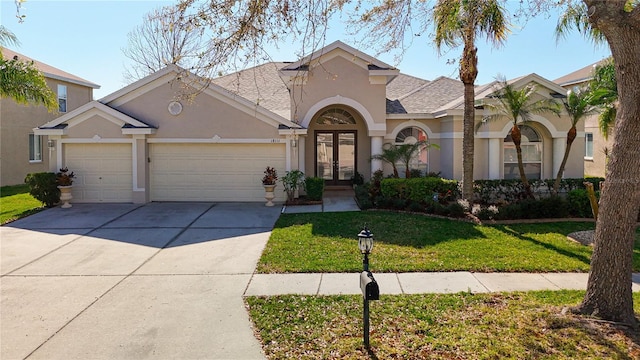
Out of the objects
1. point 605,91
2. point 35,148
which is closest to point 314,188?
point 605,91

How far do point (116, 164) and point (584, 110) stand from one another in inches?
634

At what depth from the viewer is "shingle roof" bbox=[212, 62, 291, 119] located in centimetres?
1917

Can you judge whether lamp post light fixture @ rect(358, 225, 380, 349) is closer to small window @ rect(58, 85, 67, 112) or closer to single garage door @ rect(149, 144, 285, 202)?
single garage door @ rect(149, 144, 285, 202)

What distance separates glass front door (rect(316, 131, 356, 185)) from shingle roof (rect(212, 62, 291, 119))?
208 cm

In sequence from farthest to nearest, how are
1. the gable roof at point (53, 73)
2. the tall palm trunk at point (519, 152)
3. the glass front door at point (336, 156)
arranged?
the gable roof at point (53, 73) → the glass front door at point (336, 156) → the tall palm trunk at point (519, 152)

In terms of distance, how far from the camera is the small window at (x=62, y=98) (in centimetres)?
2537

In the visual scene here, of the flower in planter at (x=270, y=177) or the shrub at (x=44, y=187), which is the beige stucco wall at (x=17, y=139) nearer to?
the shrub at (x=44, y=187)

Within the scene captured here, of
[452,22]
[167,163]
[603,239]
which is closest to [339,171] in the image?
[167,163]

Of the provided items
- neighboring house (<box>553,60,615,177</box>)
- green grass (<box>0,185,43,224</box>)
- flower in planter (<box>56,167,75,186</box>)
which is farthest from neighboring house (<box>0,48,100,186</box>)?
neighboring house (<box>553,60,615,177</box>)

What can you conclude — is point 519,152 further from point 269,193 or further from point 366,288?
point 366,288

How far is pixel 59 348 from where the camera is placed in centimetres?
532

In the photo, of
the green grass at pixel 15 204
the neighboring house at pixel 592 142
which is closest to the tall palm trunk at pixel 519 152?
the neighboring house at pixel 592 142

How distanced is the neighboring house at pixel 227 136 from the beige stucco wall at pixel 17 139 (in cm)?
792

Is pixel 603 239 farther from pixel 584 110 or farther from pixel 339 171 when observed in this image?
pixel 339 171
